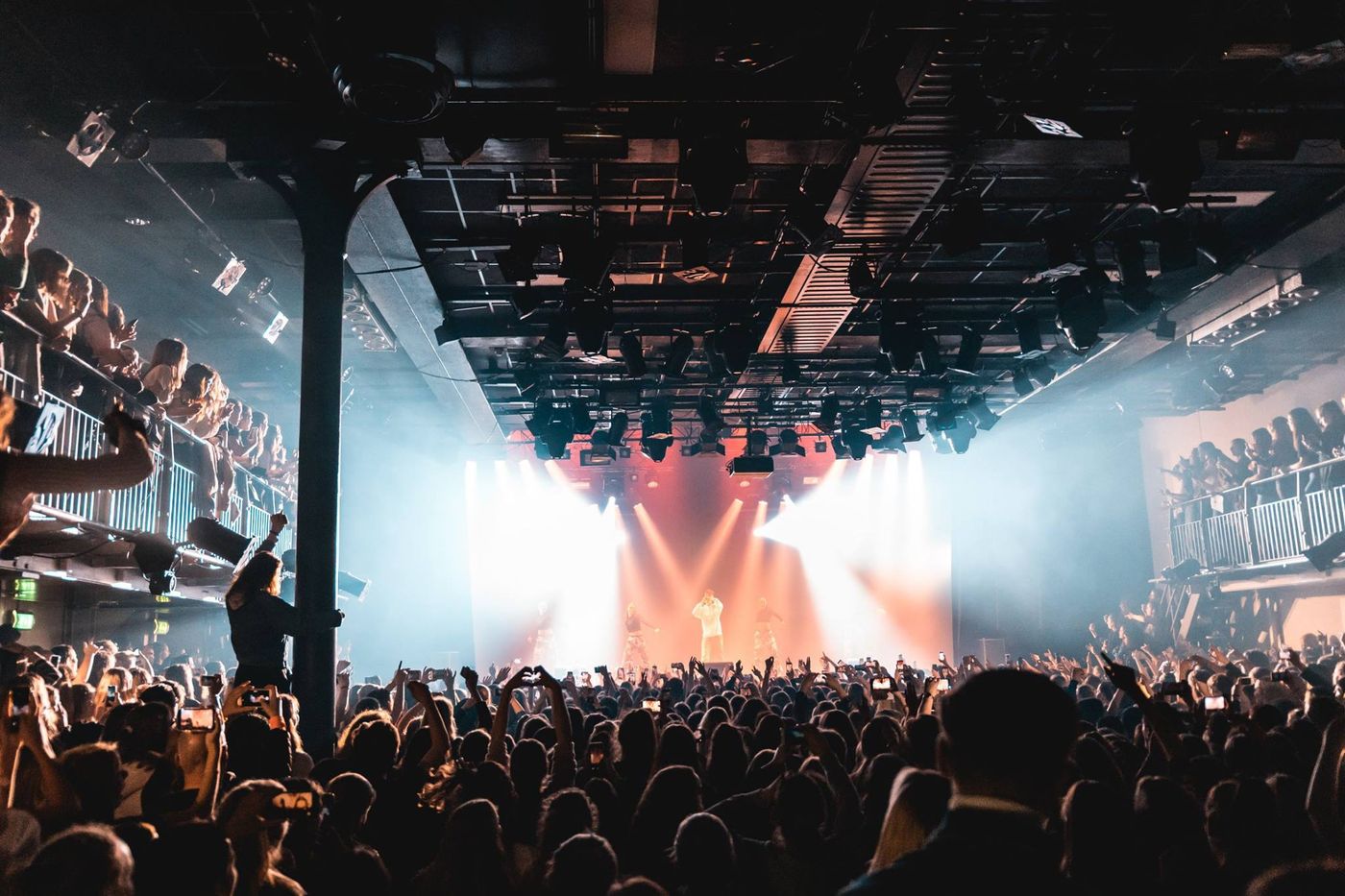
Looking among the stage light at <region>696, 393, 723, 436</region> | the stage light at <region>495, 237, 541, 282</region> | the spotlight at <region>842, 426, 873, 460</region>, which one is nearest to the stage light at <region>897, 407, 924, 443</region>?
the spotlight at <region>842, 426, 873, 460</region>

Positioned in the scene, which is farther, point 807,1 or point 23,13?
point 23,13

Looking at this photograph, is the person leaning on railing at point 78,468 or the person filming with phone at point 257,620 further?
the person filming with phone at point 257,620

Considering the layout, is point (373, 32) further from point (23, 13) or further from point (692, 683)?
point (692, 683)

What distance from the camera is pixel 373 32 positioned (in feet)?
19.2

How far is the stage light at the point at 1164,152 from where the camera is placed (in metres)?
7.80

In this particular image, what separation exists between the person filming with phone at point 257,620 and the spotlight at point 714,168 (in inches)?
151

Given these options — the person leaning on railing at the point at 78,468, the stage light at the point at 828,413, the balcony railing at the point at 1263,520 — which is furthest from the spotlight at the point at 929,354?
the person leaning on railing at the point at 78,468

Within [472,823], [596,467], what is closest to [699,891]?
[472,823]

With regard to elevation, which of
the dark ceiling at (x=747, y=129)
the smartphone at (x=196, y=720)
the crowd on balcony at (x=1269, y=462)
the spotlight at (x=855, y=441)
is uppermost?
the dark ceiling at (x=747, y=129)

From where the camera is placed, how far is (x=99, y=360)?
31.8 ft

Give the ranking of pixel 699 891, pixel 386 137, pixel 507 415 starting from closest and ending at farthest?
pixel 699 891 → pixel 386 137 → pixel 507 415

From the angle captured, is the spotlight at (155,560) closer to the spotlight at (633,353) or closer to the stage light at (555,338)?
the stage light at (555,338)

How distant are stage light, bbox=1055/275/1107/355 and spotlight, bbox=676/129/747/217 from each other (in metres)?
5.43

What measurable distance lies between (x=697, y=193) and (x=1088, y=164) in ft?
12.4
